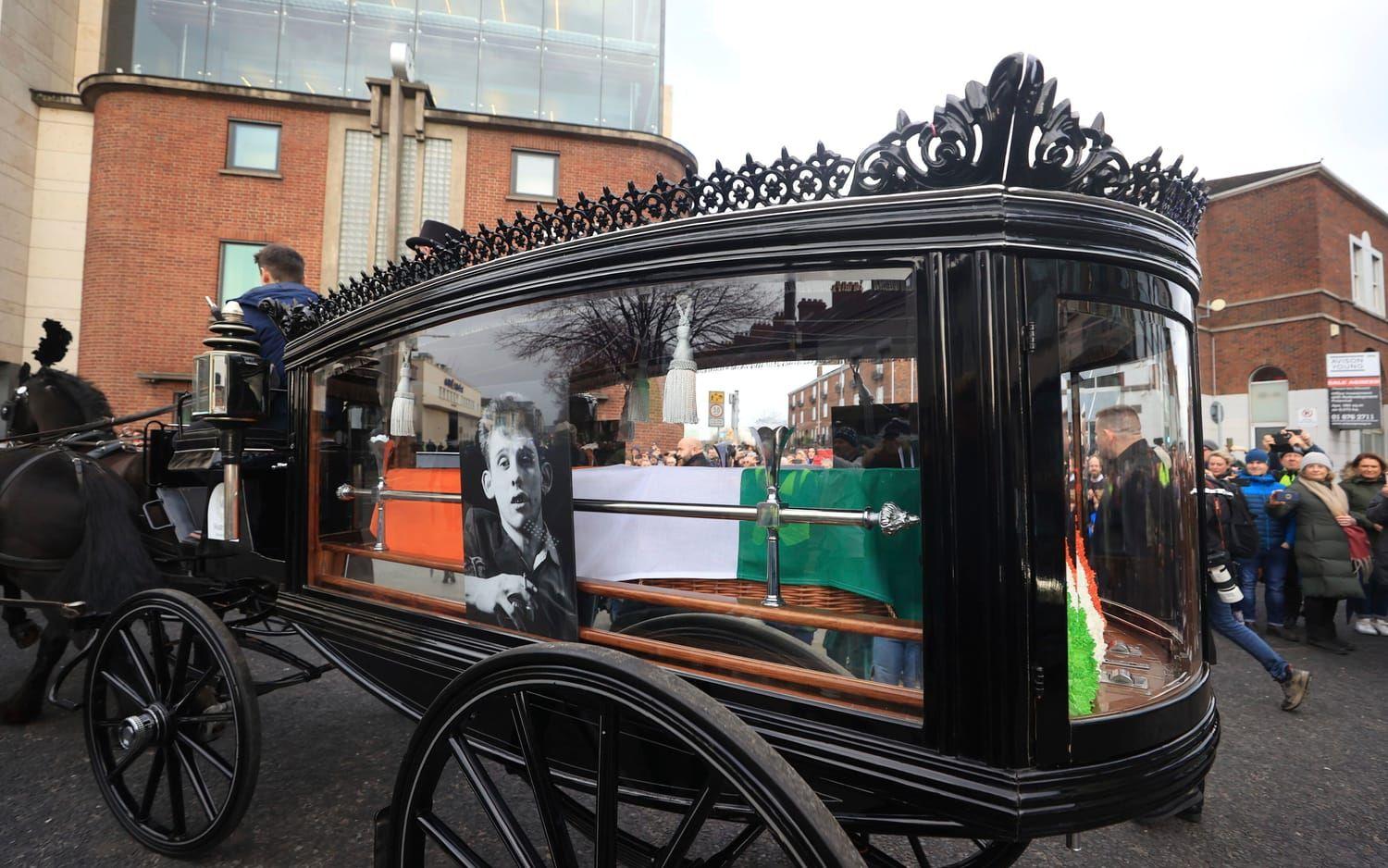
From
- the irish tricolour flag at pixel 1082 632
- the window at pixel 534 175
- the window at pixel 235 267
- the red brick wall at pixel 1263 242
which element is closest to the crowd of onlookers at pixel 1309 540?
the irish tricolour flag at pixel 1082 632

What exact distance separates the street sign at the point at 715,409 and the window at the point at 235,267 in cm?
1326

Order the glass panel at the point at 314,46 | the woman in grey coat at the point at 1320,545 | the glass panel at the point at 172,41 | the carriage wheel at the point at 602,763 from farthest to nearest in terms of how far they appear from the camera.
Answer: the glass panel at the point at 314,46, the glass panel at the point at 172,41, the woman in grey coat at the point at 1320,545, the carriage wheel at the point at 602,763

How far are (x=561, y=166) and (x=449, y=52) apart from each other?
3.33 m

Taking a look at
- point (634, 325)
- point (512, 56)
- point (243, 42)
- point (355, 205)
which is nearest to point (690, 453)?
point (634, 325)

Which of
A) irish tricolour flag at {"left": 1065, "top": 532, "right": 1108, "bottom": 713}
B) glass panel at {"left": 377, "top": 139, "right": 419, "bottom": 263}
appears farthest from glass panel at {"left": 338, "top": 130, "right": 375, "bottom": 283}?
irish tricolour flag at {"left": 1065, "top": 532, "right": 1108, "bottom": 713}

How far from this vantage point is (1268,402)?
58.7 feet

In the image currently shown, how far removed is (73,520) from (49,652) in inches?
27.3

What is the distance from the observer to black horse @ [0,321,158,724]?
294 centimetres

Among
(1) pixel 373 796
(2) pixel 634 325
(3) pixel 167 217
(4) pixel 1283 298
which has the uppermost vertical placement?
(4) pixel 1283 298

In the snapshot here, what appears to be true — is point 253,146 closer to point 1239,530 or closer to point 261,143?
point 261,143

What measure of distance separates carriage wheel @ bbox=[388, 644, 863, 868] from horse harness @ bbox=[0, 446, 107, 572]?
10.1 ft

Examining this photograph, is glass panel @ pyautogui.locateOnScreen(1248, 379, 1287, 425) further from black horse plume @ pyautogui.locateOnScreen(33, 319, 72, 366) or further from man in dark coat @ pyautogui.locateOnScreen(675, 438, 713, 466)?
black horse plume @ pyautogui.locateOnScreen(33, 319, 72, 366)

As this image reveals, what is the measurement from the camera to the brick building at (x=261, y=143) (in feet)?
38.1

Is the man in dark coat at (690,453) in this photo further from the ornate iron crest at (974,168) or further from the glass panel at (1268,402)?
the glass panel at (1268,402)
